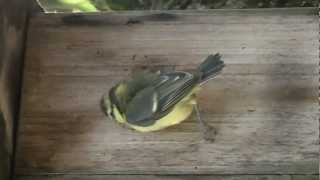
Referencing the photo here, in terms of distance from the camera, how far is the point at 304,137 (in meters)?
1.44

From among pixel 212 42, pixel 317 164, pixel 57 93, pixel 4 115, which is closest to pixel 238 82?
pixel 212 42

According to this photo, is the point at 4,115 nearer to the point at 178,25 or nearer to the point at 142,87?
the point at 142,87

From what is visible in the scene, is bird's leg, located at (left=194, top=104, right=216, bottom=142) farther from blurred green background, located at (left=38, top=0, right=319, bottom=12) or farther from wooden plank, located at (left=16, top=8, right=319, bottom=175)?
blurred green background, located at (left=38, top=0, right=319, bottom=12)

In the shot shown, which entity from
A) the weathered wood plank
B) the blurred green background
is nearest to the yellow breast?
the weathered wood plank

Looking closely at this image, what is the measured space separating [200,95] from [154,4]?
55cm

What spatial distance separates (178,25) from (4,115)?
0.44 m

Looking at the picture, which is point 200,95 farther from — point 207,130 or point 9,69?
point 9,69

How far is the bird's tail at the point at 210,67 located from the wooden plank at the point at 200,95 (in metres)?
0.07

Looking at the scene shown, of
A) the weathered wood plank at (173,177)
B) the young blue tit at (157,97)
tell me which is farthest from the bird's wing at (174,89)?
the weathered wood plank at (173,177)

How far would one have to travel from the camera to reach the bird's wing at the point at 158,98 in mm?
1458

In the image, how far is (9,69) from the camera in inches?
58.2

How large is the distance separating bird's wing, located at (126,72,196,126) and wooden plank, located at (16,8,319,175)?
0.04 meters

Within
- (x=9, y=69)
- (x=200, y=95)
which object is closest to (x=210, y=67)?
(x=200, y=95)

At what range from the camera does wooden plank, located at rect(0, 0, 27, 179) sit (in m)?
1.44
